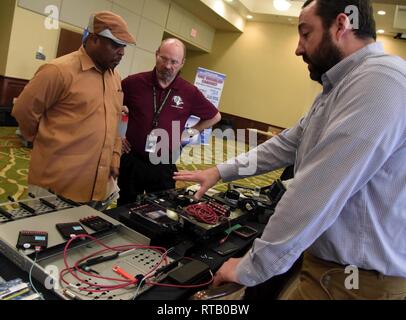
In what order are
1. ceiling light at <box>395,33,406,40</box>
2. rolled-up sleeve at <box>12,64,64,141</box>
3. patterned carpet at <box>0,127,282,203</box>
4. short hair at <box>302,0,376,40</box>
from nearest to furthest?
short hair at <box>302,0,376,40</box>
rolled-up sleeve at <box>12,64,64,141</box>
patterned carpet at <box>0,127,282,203</box>
ceiling light at <box>395,33,406,40</box>

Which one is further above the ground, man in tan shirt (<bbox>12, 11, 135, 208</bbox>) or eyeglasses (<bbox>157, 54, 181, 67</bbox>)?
eyeglasses (<bbox>157, 54, 181, 67</bbox>)

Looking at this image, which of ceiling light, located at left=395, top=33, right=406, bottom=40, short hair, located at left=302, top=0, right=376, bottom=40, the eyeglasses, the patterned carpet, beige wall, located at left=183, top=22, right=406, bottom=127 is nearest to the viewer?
short hair, located at left=302, top=0, right=376, bottom=40

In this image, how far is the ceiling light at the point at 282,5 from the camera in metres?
8.51

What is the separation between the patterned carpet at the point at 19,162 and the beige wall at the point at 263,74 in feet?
9.87

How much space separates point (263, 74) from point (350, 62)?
31.4ft

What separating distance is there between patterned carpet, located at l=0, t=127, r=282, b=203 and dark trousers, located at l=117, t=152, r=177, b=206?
405mm

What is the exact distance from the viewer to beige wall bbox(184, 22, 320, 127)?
31.7 ft

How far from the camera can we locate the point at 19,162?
13.3 feet

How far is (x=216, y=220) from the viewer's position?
130cm

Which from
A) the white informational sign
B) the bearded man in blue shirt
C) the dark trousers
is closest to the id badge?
the dark trousers


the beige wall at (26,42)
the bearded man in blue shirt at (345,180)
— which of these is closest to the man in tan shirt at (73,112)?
the bearded man in blue shirt at (345,180)

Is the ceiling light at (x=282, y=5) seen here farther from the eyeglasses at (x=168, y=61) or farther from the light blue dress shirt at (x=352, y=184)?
the light blue dress shirt at (x=352, y=184)

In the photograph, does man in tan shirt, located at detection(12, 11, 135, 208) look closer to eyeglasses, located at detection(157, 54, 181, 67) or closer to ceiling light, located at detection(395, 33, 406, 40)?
eyeglasses, located at detection(157, 54, 181, 67)

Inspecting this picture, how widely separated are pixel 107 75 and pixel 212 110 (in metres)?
0.99
